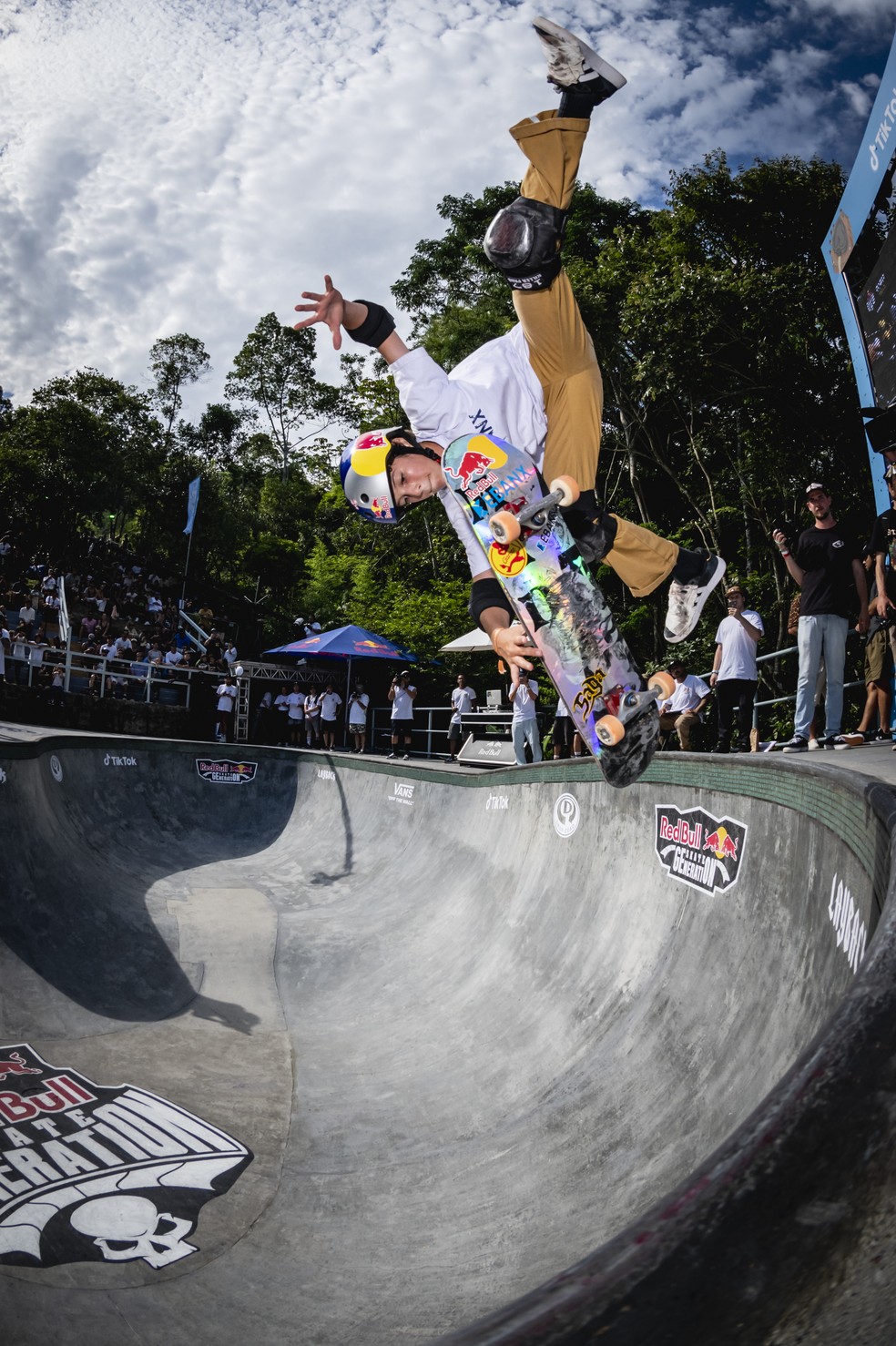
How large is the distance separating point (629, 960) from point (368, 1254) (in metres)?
1.78

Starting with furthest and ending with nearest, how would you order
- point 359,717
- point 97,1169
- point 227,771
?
point 359,717 → point 227,771 → point 97,1169

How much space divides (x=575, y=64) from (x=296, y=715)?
18.6 metres

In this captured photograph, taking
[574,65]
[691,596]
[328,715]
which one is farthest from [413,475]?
[328,715]

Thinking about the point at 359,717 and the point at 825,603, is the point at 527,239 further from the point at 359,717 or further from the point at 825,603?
the point at 359,717

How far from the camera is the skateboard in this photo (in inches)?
158

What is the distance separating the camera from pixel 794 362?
1579 cm

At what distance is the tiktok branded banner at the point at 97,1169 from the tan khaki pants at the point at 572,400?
139 inches

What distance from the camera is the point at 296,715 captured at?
21422mm

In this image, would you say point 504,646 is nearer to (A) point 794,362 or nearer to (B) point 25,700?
(A) point 794,362

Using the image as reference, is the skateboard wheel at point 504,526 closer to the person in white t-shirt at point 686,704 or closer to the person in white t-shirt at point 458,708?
the person in white t-shirt at point 686,704

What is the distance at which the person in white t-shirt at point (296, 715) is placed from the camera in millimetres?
21484

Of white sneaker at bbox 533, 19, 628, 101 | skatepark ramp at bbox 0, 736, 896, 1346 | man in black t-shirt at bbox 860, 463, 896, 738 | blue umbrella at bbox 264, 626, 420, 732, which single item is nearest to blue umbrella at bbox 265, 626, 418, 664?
blue umbrella at bbox 264, 626, 420, 732

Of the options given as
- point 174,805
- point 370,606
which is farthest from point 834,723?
point 370,606

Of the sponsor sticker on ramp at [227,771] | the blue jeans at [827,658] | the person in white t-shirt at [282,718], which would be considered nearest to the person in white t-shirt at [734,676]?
the blue jeans at [827,658]
